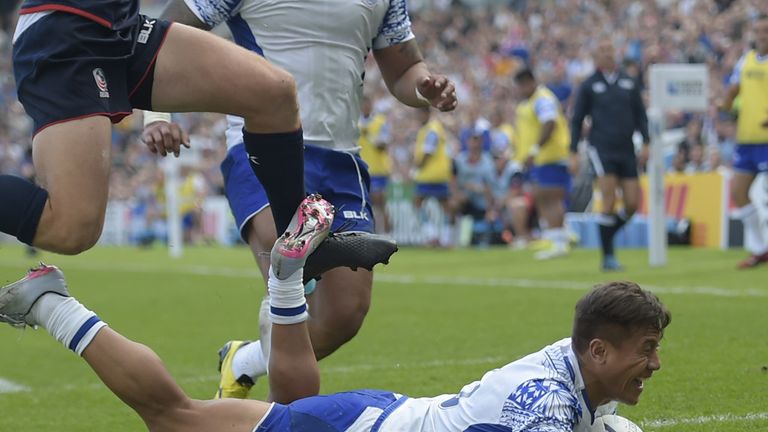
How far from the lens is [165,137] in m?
5.11

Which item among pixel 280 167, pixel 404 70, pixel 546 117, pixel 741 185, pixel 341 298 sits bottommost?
pixel 741 185

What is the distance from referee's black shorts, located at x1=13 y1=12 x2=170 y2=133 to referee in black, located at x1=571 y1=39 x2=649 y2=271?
1083 cm

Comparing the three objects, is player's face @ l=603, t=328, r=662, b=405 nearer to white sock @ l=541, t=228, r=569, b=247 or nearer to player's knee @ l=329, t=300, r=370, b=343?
player's knee @ l=329, t=300, r=370, b=343

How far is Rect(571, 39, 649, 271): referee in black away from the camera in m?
14.9

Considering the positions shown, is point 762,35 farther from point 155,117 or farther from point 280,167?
point 280,167

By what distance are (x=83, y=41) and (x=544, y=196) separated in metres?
13.7

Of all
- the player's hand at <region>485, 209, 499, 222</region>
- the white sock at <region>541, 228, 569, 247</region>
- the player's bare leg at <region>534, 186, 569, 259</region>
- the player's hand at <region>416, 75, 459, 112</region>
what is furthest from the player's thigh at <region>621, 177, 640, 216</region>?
the player's hand at <region>416, 75, 459, 112</region>

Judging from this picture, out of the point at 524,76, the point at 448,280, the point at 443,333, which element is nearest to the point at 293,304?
the point at 443,333

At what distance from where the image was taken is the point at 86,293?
14523 millimetres

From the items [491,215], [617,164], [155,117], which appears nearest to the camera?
[155,117]

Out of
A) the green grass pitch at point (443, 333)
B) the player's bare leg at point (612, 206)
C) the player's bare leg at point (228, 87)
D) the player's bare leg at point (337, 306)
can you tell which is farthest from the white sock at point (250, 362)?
the player's bare leg at point (612, 206)

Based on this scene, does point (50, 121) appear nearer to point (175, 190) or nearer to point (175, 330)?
point (175, 330)

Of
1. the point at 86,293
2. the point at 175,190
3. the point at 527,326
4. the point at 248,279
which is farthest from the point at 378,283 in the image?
Answer: the point at 175,190

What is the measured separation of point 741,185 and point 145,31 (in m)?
10.3
